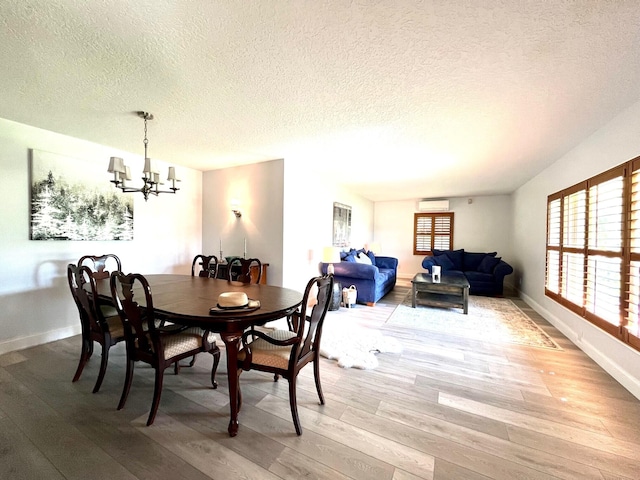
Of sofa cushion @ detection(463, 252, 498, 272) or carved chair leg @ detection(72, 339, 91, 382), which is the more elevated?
sofa cushion @ detection(463, 252, 498, 272)

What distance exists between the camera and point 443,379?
2.24 metres

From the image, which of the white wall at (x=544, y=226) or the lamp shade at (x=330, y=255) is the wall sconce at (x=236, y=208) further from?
the white wall at (x=544, y=226)

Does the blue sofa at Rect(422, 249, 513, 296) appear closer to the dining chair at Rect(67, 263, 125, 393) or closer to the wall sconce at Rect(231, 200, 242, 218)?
the wall sconce at Rect(231, 200, 242, 218)

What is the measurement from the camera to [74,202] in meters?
3.16

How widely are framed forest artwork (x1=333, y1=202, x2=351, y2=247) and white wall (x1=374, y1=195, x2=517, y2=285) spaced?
2244mm

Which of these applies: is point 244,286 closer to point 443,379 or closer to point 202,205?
point 443,379

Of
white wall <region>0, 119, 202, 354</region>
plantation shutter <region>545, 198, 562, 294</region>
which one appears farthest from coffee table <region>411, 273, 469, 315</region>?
white wall <region>0, 119, 202, 354</region>

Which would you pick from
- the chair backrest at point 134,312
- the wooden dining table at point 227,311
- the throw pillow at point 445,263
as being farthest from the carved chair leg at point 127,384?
the throw pillow at point 445,263

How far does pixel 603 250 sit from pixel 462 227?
486 centimetres

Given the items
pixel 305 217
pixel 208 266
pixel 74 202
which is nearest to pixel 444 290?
pixel 305 217

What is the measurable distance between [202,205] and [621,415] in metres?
5.49

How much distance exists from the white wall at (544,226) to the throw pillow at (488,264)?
478 millimetres

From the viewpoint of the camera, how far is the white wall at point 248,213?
401 centimetres

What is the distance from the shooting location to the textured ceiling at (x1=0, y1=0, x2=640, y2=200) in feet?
4.47
